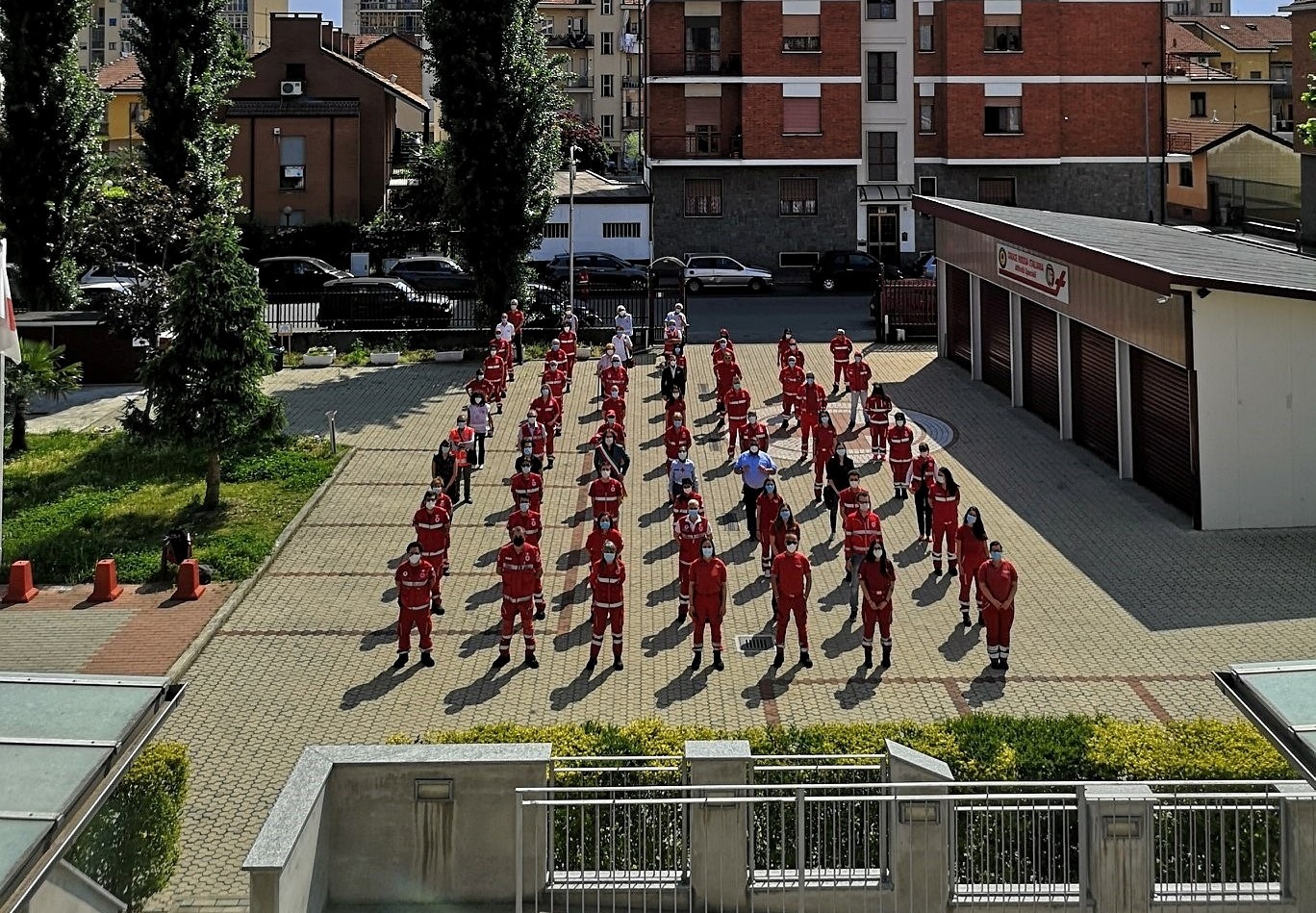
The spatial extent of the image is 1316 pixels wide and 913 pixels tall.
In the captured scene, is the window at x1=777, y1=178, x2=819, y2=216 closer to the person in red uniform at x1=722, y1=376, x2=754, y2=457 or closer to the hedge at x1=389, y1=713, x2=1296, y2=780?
the person in red uniform at x1=722, y1=376, x2=754, y2=457

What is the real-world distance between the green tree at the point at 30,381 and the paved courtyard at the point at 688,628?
16.1 ft

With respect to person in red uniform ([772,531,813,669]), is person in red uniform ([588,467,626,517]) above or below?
above

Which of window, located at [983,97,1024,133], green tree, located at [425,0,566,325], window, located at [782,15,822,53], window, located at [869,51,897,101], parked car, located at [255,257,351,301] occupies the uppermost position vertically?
window, located at [782,15,822,53]

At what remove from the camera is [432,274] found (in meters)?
46.7

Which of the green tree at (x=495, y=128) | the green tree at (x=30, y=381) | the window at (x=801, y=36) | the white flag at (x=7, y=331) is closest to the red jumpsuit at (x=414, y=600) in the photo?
the white flag at (x=7, y=331)

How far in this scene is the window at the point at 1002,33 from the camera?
51.9 metres

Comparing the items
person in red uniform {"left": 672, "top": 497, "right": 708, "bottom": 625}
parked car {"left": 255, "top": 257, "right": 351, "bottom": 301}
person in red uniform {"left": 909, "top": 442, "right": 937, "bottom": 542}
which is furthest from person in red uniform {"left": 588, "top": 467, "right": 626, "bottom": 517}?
parked car {"left": 255, "top": 257, "right": 351, "bottom": 301}

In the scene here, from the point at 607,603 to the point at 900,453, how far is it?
7.22 meters

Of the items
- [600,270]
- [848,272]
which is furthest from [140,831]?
[848,272]

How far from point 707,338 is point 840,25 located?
18.3 metres

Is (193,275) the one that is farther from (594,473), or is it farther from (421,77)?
(421,77)

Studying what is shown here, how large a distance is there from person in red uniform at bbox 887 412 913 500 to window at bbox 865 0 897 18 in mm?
33676

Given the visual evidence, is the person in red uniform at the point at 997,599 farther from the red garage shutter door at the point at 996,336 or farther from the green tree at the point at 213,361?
the red garage shutter door at the point at 996,336

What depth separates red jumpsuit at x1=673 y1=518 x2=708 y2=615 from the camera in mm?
16812
